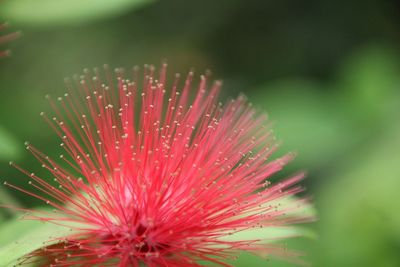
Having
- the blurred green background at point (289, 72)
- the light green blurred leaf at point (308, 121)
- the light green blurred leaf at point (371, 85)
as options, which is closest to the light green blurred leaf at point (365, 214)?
the blurred green background at point (289, 72)

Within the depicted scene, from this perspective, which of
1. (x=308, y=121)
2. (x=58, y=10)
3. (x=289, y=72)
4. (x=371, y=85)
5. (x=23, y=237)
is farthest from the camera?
(x=289, y=72)

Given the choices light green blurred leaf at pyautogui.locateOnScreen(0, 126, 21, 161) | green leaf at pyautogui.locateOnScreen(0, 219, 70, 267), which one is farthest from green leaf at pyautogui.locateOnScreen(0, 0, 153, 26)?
green leaf at pyautogui.locateOnScreen(0, 219, 70, 267)

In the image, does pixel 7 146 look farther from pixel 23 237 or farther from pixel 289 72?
pixel 289 72

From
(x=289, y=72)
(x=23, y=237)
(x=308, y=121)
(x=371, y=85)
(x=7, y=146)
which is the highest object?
(x=289, y=72)

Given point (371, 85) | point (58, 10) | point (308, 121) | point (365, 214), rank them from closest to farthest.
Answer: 1. point (58, 10)
2. point (365, 214)
3. point (308, 121)
4. point (371, 85)

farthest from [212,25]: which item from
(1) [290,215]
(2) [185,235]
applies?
(2) [185,235]

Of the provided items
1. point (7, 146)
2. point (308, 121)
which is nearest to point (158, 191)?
point (7, 146)

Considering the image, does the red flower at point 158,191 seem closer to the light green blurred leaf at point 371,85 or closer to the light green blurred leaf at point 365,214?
the light green blurred leaf at point 365,214
